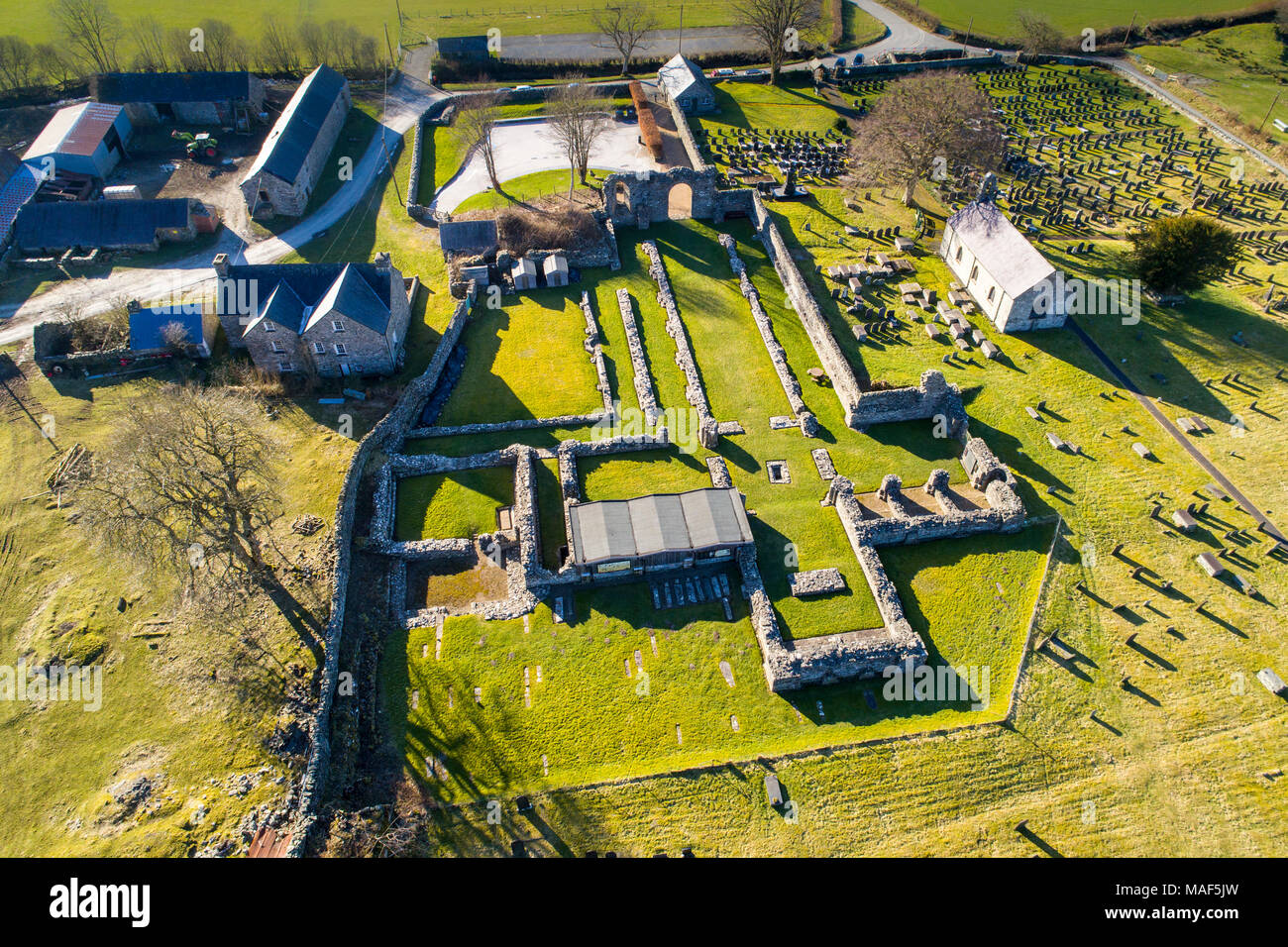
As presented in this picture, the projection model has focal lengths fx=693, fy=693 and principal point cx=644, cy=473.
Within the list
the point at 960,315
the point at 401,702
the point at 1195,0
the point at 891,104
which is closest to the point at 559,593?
the point at 401,702

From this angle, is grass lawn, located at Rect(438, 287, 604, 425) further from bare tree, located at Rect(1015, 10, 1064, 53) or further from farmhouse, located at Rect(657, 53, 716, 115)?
bare tree, located at Rect(1015, 10, 1064, 53)

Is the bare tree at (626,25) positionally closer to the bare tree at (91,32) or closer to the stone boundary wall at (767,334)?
the stone boundary wall at (767,334)

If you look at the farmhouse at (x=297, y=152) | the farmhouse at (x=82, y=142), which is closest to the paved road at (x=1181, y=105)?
the farmhouse at (x=297, y=152)

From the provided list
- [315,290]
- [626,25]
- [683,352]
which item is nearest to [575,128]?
[683,352]

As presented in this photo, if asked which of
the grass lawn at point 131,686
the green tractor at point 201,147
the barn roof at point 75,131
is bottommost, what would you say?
the grass lawn at point 131,686

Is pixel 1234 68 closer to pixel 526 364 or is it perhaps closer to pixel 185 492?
pixel 526 364

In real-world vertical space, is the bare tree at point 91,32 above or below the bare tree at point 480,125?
above

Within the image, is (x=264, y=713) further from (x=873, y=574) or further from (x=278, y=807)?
(x=873, y=574)
